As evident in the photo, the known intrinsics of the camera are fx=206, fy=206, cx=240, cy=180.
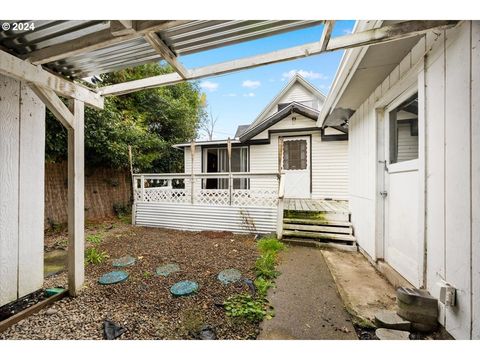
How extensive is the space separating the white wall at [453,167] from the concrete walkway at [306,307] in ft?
2.77

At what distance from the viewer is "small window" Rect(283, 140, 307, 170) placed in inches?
290

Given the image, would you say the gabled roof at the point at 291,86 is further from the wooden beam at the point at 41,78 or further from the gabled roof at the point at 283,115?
the wooden beam at the point at 41,78

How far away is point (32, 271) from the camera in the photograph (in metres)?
2.34

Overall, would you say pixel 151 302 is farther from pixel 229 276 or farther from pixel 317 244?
pixel 317 244

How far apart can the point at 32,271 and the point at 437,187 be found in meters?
4.25

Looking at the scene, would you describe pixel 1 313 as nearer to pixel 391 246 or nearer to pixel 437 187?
pixel 437 187

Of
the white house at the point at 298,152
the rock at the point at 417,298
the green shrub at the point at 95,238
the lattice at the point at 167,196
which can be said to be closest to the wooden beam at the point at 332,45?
the rock at the point at 417,298

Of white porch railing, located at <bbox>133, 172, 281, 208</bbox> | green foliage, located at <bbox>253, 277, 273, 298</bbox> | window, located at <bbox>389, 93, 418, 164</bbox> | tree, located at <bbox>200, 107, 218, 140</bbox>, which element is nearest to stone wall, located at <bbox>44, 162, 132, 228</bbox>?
white porch railing, located at <bbox>133, 172, 281, 208</bbox>

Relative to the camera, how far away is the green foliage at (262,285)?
2449 millimetres

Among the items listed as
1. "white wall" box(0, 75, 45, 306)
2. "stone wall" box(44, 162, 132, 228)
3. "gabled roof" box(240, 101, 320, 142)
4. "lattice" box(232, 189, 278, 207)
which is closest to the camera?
"white wall" box(0, 75, 45, 306)

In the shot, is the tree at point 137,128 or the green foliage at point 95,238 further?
the tree at point 137,128

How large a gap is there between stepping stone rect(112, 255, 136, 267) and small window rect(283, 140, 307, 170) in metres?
5.59

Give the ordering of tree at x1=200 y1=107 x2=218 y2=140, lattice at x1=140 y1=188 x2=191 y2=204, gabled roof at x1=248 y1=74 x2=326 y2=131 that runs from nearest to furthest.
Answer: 1. lattice at x1=140 y1=188 x2=191 y2=204
2. gabled roof at x1=248 y1=74 x2=326 y2=131
3. tree at x1=200 y1=107 x2=218 y2=140

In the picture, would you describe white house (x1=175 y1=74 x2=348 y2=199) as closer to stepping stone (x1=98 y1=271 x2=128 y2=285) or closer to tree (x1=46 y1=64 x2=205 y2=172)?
tree (x1=46 y1=64 x2=205 y2=172)
